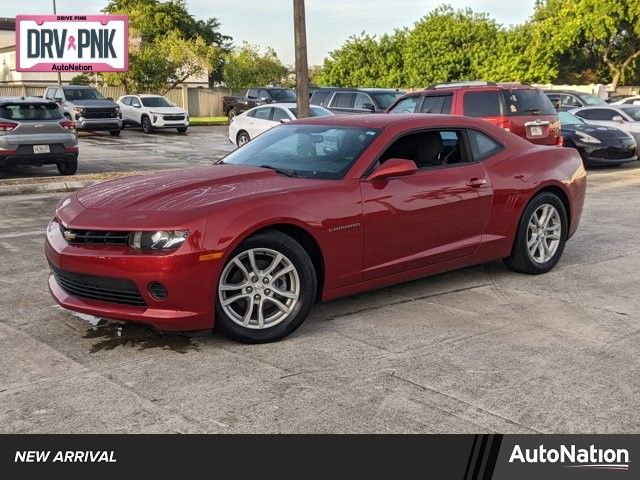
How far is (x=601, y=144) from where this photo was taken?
1686cm

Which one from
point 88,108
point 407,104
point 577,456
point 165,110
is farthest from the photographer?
point 165,110

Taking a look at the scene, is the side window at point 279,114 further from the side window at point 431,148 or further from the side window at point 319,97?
the side window at point 431,148

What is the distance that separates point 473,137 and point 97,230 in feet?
10.7

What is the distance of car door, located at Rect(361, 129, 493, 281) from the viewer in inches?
219

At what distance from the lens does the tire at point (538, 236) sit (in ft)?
22.0

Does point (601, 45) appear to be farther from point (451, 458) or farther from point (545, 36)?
point (451, 458)

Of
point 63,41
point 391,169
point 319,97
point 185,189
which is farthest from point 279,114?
point 185,189

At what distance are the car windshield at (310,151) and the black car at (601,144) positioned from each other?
12.0 m

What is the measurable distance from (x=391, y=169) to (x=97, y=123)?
24270mm

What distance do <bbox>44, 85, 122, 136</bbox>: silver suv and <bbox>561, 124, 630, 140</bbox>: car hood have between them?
17044mm

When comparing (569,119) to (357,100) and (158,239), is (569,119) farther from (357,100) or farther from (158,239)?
(158,239)

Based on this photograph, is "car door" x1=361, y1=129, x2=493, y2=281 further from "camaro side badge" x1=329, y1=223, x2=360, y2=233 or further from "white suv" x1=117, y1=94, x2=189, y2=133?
"white suv" x1=117, y1=94, x2=189, y2=133

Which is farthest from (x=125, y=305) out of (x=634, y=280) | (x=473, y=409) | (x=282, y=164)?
(x=634, y=280)

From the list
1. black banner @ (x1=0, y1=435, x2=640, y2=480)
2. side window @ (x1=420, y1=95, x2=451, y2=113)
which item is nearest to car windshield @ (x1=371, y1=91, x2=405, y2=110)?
side window @ (x1=420, y1=95, x2=451, y2=113)
